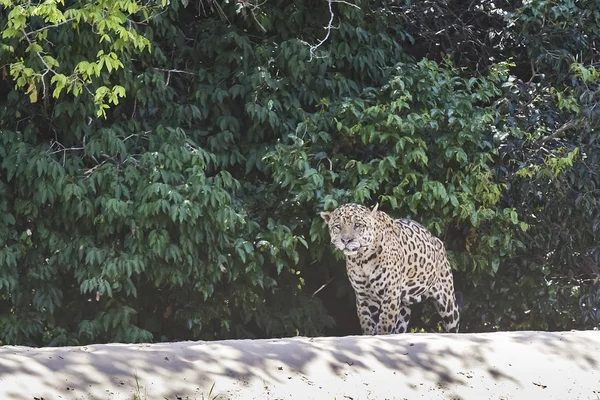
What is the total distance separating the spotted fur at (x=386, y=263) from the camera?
32.4 feet

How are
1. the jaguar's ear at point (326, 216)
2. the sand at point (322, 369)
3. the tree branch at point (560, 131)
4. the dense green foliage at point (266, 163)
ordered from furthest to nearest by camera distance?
1. the tree branch at point (560, 131)
2. the dense green foliage at point (266, 163)
3. the jaguar's ear at point (326, 216)
4. the sand at point (322, 369)

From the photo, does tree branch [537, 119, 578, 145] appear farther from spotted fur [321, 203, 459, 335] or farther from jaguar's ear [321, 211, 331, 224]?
jaguar's ear [321, 211, 331, 224]

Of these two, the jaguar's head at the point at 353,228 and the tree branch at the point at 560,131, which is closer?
the jaguar's head at the point at 353,228

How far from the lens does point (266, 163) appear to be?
37.3 feet

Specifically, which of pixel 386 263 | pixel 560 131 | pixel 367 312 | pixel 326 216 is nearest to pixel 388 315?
pixel 367 312

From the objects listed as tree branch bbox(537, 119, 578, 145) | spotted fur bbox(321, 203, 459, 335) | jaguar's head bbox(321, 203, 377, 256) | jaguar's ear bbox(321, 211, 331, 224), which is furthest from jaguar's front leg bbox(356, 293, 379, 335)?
tree branch bbox(537, 119, 578, 145)

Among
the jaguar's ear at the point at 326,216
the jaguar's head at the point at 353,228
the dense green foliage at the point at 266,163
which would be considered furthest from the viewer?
the dense green foliage at the point at 266,163

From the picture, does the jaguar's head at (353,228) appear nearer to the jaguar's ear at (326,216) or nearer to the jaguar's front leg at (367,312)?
the jaguar's ear at (326,216)

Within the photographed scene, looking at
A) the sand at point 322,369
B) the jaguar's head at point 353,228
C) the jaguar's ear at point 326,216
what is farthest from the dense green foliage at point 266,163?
the sand at point 322,369

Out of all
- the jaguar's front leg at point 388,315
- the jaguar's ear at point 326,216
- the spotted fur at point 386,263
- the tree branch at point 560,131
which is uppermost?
the tree branch at point 560,131

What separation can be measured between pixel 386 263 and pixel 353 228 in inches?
22.2

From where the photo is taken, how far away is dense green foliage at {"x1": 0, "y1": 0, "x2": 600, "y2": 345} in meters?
10.4

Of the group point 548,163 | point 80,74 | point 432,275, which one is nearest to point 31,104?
point 80,74

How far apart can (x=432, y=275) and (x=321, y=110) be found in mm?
1965
